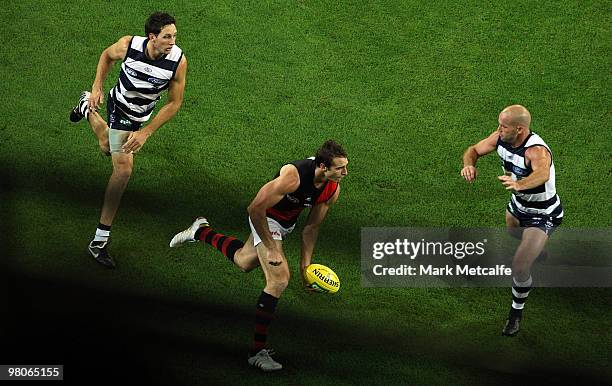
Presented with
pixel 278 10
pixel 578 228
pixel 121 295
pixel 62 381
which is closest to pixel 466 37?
pixel 278 10

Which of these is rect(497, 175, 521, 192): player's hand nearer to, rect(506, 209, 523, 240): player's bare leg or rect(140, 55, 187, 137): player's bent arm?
rect(506, 209, 523, 240): player's bare leg

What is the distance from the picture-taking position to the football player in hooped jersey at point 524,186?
30.8 feet

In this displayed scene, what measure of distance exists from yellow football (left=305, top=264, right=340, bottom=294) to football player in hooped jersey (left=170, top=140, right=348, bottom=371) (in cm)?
8

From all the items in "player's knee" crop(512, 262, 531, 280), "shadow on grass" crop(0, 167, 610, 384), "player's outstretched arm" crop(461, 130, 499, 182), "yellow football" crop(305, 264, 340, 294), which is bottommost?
"shadow on grass" crop(0, 167, 610, 384)

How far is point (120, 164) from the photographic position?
10.1 meters

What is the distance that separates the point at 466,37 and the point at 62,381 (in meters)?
7.02

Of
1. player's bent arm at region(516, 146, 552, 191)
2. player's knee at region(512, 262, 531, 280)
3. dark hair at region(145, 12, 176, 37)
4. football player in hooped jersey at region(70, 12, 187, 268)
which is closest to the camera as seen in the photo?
player's bent arm at region(516, 146, 552, 191)

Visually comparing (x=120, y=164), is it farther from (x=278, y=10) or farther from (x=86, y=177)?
Answer: (x=278, y=10)

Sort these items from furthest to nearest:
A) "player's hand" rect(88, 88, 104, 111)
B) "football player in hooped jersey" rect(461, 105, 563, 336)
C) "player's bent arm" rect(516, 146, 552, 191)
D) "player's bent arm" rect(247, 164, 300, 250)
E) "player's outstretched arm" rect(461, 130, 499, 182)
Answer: "player's hand" rect(88, 88, 104, 111) → "player's outstretched arm" rect(461, 130, 499, 182) → "football player in hooped jersey" rect(461, 105, 563, 336) → "player's bent arm" rect(516, 146, 552, 191) → "player's bent arm" rect(247, 164, 300, 250)

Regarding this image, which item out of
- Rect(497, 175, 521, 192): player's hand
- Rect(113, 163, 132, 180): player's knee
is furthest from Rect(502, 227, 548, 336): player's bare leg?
Rect(113, 163, 132, 180): player's knee

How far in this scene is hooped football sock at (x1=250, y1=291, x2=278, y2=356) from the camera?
9.03m

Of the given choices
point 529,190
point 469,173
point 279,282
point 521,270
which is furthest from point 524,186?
point 279,282

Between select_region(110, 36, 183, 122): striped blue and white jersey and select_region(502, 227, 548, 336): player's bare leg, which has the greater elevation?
select_region(110, 36, 183, 122): striped blue and white jersey

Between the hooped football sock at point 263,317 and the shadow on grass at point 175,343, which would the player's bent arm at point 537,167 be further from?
the hooped football sock at point 263,317
